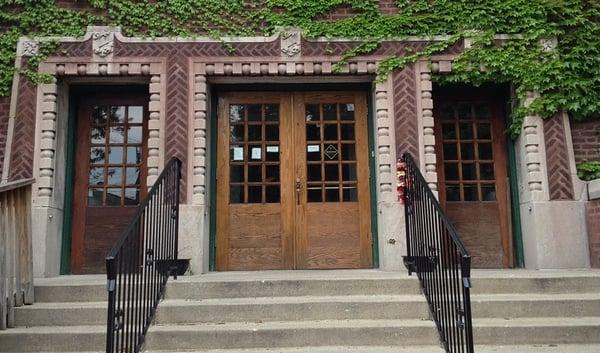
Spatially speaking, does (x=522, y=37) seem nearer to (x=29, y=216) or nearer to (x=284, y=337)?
(x=284, y=337)

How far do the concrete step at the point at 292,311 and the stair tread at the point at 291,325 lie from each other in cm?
6

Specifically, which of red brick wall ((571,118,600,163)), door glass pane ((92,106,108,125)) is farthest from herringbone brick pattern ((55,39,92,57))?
red brick wall ((571,118,600,163))

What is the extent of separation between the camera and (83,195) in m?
6.88

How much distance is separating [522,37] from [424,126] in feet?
5.45

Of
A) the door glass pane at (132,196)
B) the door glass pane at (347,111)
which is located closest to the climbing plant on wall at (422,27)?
the door glass pane at (347,111)

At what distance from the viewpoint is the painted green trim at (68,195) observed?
6691 mm

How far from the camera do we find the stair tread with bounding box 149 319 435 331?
435 centimetres

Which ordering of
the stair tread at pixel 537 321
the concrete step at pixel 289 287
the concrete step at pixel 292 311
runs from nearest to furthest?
the stair tread at pixel 537 321, the concrete step at pixel 292 311, the concrete step at pixel 289 287

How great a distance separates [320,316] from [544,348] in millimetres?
1779

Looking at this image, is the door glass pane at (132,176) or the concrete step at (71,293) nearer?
the concrete step at (71,293)

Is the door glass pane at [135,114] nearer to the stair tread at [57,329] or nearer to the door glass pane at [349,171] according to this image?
the door glass pane at [349,171]

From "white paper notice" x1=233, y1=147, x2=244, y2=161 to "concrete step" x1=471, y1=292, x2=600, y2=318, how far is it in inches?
136

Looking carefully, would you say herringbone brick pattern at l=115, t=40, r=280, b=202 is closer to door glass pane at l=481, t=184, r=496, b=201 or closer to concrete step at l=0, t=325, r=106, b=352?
concrete step at l=0, t=325, r=106, b=352

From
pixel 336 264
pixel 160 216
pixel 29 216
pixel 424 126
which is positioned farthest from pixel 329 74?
pixel 29 216
